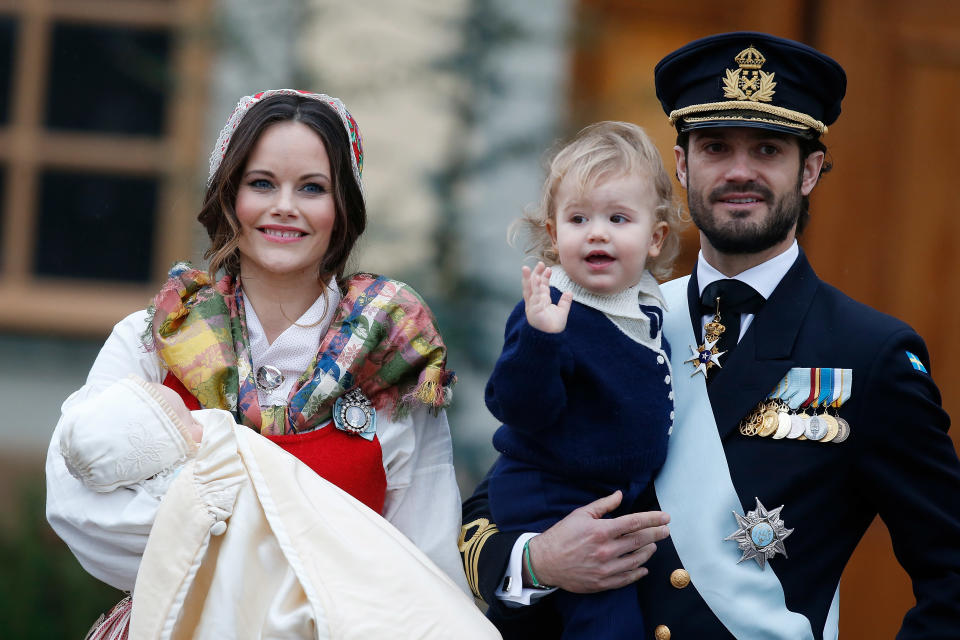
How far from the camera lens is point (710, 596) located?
2141 mm

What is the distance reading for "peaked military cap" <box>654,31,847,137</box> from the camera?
222cm

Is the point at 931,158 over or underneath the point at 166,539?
over

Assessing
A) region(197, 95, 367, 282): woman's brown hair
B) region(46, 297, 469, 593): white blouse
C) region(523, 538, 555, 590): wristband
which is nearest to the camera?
region(46, 297, 469, 593): white blouse

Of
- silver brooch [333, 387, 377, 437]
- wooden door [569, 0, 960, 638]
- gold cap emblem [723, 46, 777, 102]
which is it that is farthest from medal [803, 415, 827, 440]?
wooden door [569, 0, 960, 638]

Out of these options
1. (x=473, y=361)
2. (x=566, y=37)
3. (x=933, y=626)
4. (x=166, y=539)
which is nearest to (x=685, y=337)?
(x=933, y=626)

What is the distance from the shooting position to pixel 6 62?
5.06m

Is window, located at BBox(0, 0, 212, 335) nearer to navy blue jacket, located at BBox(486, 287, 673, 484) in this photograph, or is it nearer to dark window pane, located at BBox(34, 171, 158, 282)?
A: dark window pane, located at BBox(34, 171, 158, 282)

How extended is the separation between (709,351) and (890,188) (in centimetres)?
245

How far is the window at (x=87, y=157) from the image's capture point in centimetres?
501

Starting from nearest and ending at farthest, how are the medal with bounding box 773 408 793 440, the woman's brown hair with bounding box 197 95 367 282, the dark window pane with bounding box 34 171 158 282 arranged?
the medal with bounding box 773 408 793 440 → the woman's brown hair with bounding box 197 95 367 282 → the dark window pane with bounding box 34 171 158 282

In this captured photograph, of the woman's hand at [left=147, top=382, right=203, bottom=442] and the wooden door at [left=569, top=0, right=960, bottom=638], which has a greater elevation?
the wooden door at [left=569, top=0, right=960, bottom=638]

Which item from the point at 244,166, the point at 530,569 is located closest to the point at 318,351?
the point at 244,166

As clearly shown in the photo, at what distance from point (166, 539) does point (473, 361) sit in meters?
2.34

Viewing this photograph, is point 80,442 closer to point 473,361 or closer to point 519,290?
point 473,361
